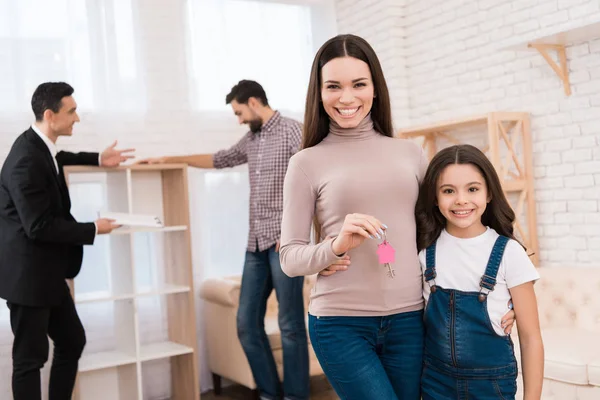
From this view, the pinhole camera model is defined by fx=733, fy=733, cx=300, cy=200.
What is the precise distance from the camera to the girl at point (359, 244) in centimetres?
180

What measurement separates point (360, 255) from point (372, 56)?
1.67ft

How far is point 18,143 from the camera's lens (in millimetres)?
3496

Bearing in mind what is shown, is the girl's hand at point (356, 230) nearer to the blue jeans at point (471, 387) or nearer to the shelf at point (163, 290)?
the blue jeans at point (471, 387)

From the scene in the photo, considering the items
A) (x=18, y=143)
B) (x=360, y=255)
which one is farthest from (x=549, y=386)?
(x=18, y=143)

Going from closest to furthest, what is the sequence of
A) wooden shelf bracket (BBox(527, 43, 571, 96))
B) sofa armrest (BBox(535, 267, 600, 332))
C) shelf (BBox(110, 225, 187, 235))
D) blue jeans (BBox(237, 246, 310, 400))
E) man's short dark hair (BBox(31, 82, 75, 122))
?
1. man's short dark hair (BBox(31, 82, 75, 122))
2. sofa armrest (BBox(535, 267, 600, 332))
3. blue jeans (BBox(237, 246, 310, 400))
4. wooden shelf bracket (BBox(527, 43, 571, 96))
5. shelf (BBox(110, 225, 187, 235))

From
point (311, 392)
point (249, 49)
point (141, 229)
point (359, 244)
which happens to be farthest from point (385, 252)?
point (249, 49)

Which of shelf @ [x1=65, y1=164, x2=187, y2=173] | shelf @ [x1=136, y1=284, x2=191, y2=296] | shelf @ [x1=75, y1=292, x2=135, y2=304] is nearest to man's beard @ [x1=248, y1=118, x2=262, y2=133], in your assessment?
shelf @ [x1=65, y1=164, x2=187, y2=173]

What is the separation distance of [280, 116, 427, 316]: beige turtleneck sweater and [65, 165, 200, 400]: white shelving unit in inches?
94.5

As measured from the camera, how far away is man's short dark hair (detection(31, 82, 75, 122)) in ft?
11.7

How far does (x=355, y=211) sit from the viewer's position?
1.83 m

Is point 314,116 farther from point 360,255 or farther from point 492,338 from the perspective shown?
point 492,338

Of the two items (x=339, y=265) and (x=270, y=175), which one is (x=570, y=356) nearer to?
(x=270, y=175)

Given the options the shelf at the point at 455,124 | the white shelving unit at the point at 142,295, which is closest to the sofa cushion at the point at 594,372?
the shelf at the point at 455,124

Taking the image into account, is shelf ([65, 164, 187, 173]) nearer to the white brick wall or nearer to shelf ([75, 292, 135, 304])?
shelf ([75, 292, 135, 304])
